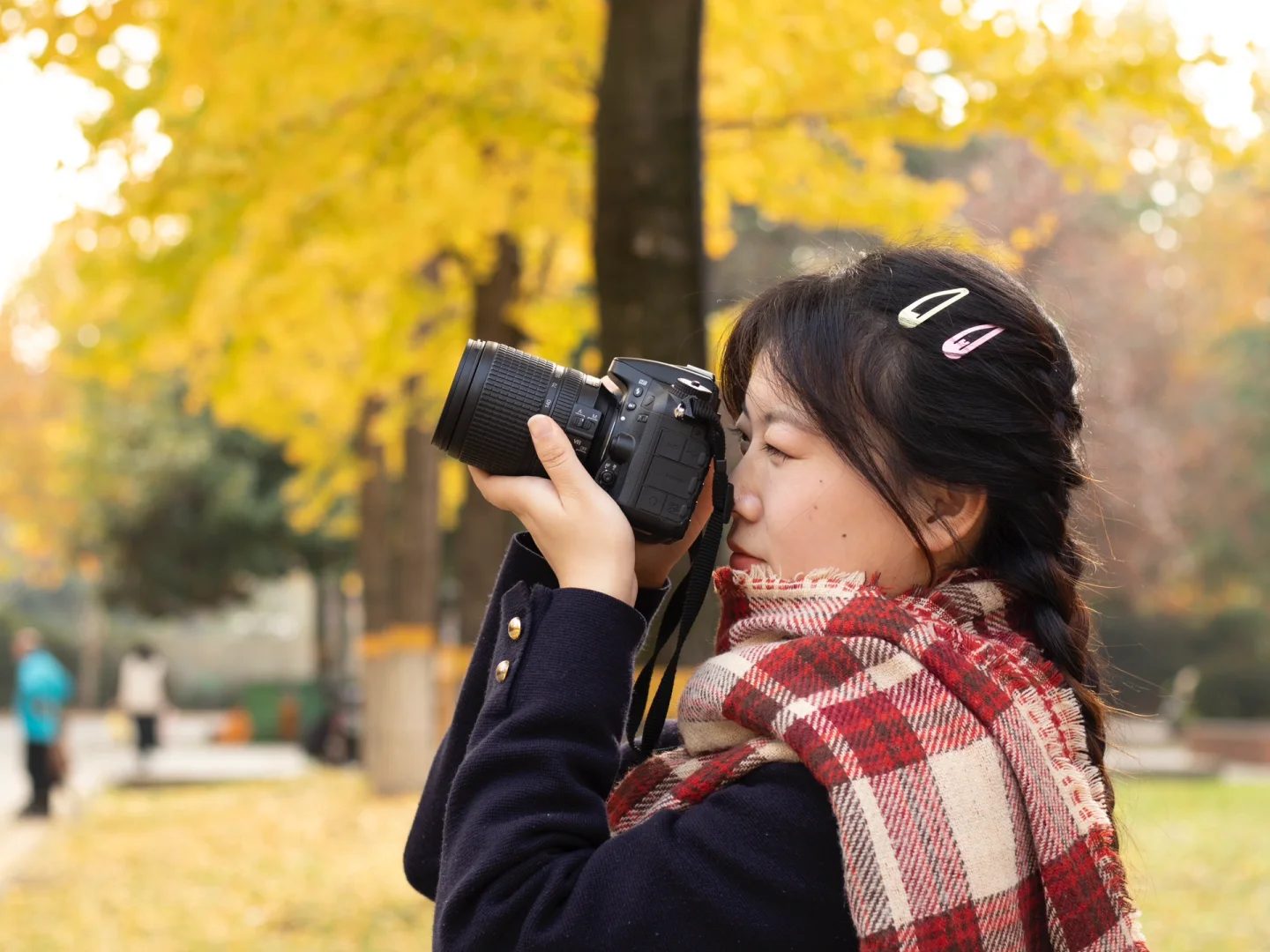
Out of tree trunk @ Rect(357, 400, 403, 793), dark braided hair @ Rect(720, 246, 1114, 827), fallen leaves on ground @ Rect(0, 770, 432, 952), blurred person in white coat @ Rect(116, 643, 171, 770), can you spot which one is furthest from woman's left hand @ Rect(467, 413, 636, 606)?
blurred person in white coat @ Rect(116, 643, 171, 770)

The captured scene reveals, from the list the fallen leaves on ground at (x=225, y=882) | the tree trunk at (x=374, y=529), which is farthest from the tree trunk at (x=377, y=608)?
the fallen leaves on ground at (x=225, y=882)

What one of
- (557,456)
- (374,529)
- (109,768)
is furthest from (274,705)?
(557,456)

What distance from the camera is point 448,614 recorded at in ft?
81.8

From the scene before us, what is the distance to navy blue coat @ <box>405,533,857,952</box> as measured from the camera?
127cm

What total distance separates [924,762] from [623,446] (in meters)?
0.46

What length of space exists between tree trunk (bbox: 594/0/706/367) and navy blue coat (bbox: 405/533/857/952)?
88.7 inches

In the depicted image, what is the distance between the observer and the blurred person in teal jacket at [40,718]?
11.6m

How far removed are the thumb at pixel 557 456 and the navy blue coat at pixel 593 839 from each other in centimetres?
12

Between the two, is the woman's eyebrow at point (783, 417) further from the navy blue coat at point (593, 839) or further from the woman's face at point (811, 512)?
the navy blue coat at point (593, 839)

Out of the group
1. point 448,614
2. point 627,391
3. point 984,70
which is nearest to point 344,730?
point 448,614

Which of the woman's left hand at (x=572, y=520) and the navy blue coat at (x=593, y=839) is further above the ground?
the woman's left hand at (x=572, y=520)

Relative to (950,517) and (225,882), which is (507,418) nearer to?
(950,517)

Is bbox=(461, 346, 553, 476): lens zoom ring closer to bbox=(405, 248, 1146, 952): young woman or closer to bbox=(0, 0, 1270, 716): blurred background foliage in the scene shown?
bbox=(405, 248, 1146, 952): young woman

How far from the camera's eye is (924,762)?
1279 millimetres
